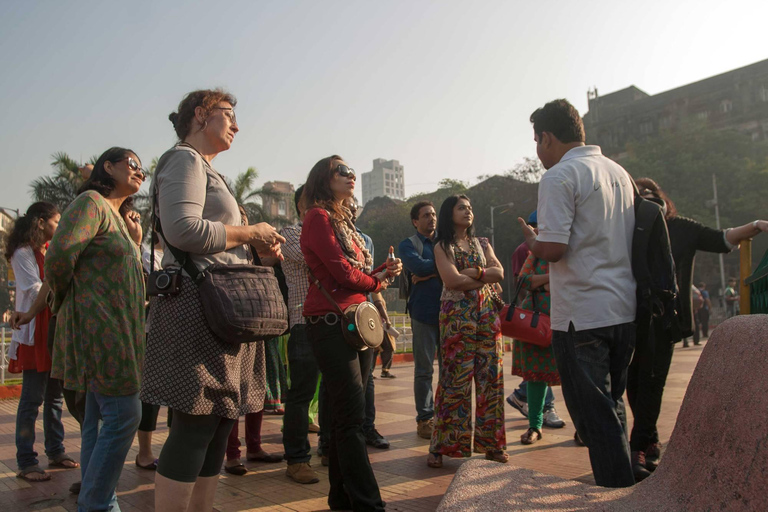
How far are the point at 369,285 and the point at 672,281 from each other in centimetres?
148

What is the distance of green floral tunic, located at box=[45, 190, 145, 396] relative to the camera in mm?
2998

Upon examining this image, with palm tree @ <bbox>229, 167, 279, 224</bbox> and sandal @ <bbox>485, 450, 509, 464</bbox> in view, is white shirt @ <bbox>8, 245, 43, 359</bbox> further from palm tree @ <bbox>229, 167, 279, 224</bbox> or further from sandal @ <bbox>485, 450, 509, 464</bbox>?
palm tree @ <bbox>229, 167, 279, 224</bbox>

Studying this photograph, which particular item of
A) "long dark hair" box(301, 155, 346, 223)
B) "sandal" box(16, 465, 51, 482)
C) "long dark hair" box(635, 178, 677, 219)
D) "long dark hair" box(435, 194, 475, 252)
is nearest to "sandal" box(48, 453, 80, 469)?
"sandal" box(16, 465, 51, 482)

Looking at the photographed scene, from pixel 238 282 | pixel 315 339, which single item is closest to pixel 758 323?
pixel 238 282

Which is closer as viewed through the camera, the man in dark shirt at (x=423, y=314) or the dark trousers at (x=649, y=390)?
the dark trousers at (x=649, y=390)

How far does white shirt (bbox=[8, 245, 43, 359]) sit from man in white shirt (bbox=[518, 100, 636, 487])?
143 inches

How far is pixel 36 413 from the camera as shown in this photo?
4.44 m

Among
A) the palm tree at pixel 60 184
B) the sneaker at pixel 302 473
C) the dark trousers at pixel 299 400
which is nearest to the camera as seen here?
the sneaker at pixel 302 473

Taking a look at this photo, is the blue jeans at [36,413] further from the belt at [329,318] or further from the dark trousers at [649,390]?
the dark trousers at [649,390]

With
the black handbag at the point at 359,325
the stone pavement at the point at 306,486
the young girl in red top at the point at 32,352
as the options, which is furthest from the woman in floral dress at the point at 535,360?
the young girl in red top at the point at 32,352

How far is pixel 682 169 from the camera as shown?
51.2 metres

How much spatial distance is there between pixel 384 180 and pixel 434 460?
466 feet

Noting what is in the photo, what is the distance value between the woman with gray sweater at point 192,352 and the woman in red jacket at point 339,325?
0.63 metres

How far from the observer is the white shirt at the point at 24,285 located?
4590 mm
